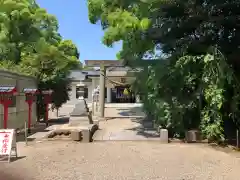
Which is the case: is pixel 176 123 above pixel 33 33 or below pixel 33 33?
below

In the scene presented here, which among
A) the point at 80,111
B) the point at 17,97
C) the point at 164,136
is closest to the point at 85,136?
the point at 164,136

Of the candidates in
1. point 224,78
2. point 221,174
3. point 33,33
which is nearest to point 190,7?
point 224,78

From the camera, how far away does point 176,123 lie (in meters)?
13.8

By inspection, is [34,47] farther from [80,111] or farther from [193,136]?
[193,136]

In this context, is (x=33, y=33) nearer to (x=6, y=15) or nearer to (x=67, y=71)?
(x=6, y=15)

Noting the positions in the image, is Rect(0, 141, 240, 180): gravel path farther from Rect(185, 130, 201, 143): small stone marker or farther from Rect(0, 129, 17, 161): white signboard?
Rect(185, 130, 201, 143): small stone marker

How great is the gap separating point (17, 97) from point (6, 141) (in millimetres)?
8127

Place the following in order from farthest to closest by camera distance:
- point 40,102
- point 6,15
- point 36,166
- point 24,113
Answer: point 6,15, point 40,102, point 24,113, point 36,166

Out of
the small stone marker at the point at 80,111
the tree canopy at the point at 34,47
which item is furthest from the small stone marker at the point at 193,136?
the tree canopy at the point at 34,47

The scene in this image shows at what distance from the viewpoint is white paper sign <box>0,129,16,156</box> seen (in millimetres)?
9484

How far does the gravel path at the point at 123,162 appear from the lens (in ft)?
26.1

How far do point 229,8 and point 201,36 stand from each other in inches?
58.1

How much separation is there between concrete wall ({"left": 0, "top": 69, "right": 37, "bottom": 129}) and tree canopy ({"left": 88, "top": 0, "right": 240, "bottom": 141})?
182 inches

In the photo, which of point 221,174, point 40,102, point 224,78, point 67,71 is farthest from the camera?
point 67,71
